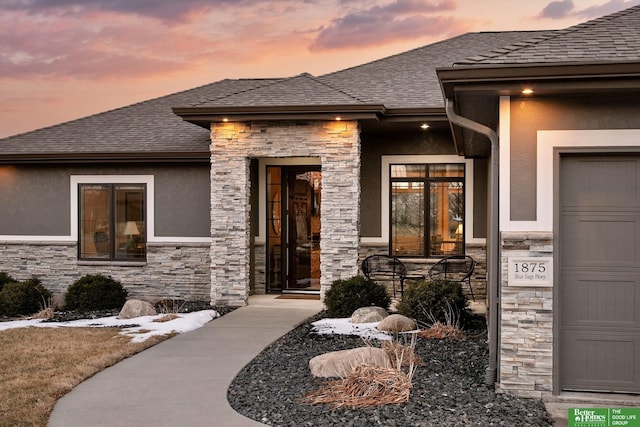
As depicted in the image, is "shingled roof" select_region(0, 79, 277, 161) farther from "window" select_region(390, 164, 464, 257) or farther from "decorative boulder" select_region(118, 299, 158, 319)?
"window" select_region(390, 164, 464, 257)

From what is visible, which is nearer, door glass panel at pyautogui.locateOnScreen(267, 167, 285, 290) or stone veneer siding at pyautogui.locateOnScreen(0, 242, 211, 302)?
stone veneer siding at pyautogui.locateOnScreen(0, 242, 211, 302)

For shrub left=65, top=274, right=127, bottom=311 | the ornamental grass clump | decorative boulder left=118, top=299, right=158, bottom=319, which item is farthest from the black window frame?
the ornamental grass clump

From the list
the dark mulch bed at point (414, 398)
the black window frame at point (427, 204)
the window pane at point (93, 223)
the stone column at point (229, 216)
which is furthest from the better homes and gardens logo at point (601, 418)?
the window pane at point (93, 223)

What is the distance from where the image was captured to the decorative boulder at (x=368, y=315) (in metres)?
9.96

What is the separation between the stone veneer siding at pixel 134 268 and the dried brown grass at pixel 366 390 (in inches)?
287

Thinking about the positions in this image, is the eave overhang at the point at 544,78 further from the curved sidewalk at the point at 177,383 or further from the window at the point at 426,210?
the window at the point at 426,210

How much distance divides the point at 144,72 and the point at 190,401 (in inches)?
531

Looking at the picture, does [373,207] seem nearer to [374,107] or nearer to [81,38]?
[374,107]

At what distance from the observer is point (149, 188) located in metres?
13.6

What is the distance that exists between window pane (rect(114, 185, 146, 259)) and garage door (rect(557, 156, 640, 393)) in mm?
9369

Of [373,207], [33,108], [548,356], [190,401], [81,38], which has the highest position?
[81,38]

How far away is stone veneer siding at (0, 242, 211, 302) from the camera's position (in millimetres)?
13375

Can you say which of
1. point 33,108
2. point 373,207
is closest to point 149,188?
point 373,207

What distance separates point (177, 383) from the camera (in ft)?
22.7
